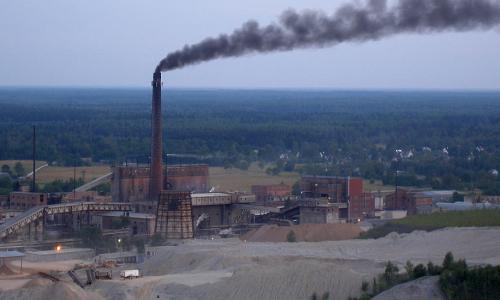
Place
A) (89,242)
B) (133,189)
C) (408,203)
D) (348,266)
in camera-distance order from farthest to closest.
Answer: (408,203), (133,189), (89,242), (348,266)

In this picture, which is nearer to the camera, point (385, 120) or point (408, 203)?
point (408, 203)

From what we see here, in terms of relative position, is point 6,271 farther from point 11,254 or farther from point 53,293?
point 53,293

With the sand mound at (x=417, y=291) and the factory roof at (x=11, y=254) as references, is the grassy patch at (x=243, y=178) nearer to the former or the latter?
the factory roof at (x=11, y=254)

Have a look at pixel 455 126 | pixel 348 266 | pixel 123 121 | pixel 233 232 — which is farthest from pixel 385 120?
pixel 348 266

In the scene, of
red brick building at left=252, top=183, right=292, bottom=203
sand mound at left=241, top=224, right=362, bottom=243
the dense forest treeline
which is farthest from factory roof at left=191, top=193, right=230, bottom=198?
the dense forest treeline

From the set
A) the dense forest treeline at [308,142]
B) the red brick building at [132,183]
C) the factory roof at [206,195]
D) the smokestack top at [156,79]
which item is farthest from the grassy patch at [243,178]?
the smokestack top at [156,79]

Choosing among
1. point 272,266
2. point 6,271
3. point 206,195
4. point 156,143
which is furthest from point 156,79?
point 272,266

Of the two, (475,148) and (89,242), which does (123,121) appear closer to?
(475,148)
